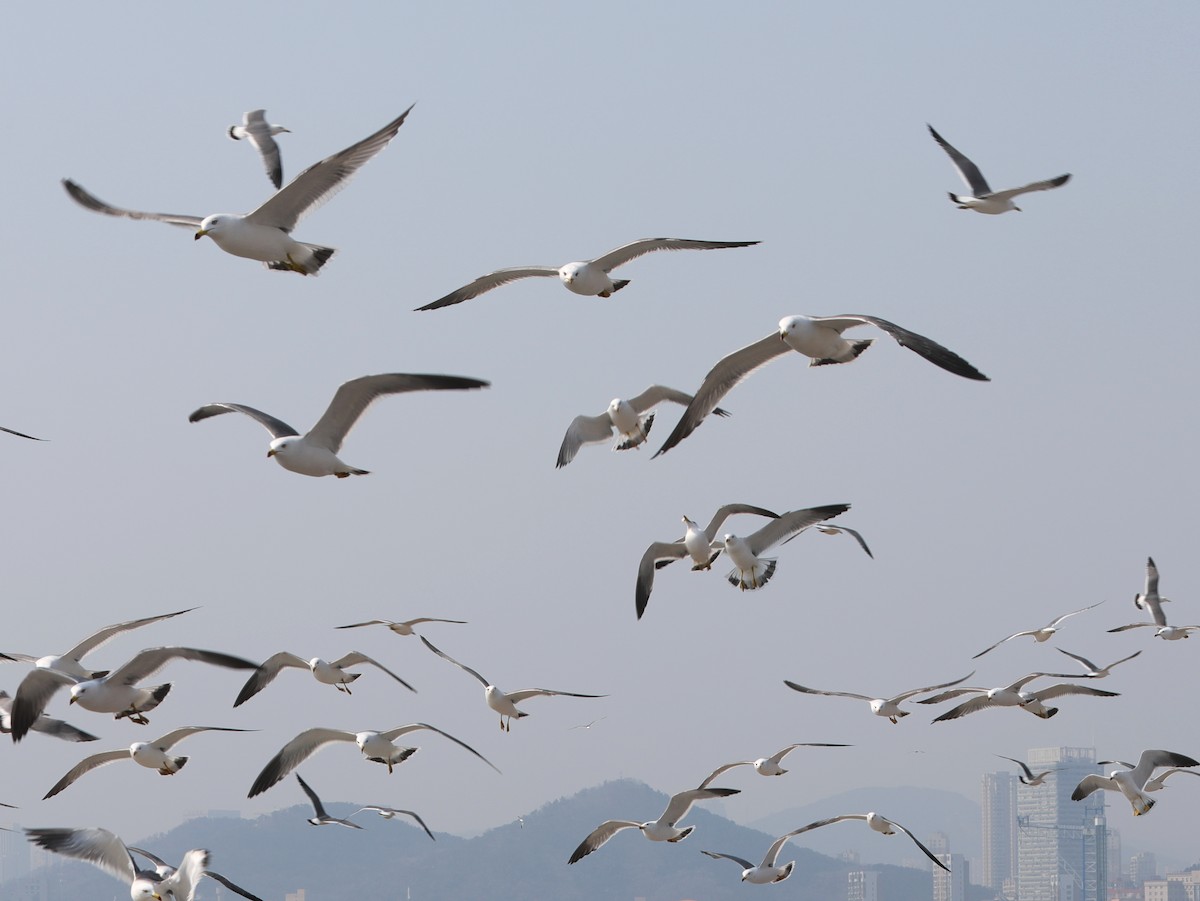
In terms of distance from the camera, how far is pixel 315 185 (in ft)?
49.4

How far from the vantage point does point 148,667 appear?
54.3 ft

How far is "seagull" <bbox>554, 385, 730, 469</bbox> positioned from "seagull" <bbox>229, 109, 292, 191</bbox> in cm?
478

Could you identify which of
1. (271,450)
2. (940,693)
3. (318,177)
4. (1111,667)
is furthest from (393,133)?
(1111,667)

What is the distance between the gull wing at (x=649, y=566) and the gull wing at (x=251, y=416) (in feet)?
16.7

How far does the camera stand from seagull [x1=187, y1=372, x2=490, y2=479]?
16281mm

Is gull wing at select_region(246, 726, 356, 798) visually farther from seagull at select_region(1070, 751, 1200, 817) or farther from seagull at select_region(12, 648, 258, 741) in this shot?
seagull at select_region(1070, 751, 1200, 817)

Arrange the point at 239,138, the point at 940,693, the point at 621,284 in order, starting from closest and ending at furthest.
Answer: the point at 621,284, the point at 239,138, the point at 940,693

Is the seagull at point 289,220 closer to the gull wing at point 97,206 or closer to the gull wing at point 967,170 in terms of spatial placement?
the gull wing at point 97,206

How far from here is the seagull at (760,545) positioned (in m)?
19.7

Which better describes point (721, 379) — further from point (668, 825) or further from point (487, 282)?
point (668, 825)

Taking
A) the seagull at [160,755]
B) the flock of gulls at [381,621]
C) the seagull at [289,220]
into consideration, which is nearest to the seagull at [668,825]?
the flock of gulls at [381,621]

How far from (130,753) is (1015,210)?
38.7 ft

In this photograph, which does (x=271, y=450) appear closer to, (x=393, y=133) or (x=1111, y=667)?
(x=393, y=133)

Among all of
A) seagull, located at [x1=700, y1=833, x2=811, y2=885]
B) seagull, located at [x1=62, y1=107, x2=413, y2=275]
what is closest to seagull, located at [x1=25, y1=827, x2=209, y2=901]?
seagull, located at [x1=62, y1=107, x2=413, y2=275]
